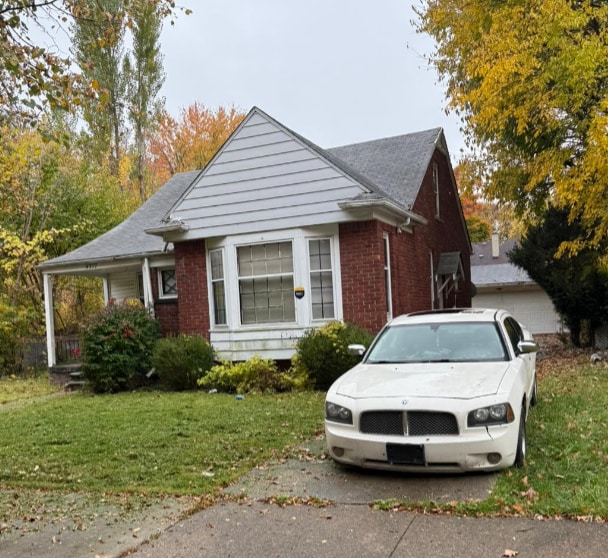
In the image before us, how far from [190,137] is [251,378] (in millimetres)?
24241

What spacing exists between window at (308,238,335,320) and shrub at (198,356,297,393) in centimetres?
149

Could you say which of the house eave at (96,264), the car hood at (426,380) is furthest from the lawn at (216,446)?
the house eave at (96,264)

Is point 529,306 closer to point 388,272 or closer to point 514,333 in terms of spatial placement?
point 388,272

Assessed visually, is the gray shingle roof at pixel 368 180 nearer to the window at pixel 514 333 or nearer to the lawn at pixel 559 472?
the window at pixel 514 333

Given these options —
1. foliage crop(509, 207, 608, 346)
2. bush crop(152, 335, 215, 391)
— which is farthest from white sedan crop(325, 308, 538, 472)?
foliage crop(509, 207, 608, 346)

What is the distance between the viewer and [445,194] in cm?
1772

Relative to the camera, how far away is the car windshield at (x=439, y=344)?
6367 millimetres

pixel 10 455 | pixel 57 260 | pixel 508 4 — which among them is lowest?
pixel 10 455

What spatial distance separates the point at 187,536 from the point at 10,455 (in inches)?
160

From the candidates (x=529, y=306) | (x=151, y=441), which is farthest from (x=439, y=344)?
(x=529, y=306)

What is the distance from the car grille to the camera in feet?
16.8

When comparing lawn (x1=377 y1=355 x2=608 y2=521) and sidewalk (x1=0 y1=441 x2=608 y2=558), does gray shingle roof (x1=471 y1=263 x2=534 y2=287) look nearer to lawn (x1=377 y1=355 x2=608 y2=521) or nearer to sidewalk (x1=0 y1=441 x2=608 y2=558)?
lawn (x1=377 y1=355 x2=608 y2=521)

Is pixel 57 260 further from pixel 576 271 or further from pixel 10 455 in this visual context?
pixel 576 271

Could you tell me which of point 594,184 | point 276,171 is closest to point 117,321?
point 276,171
